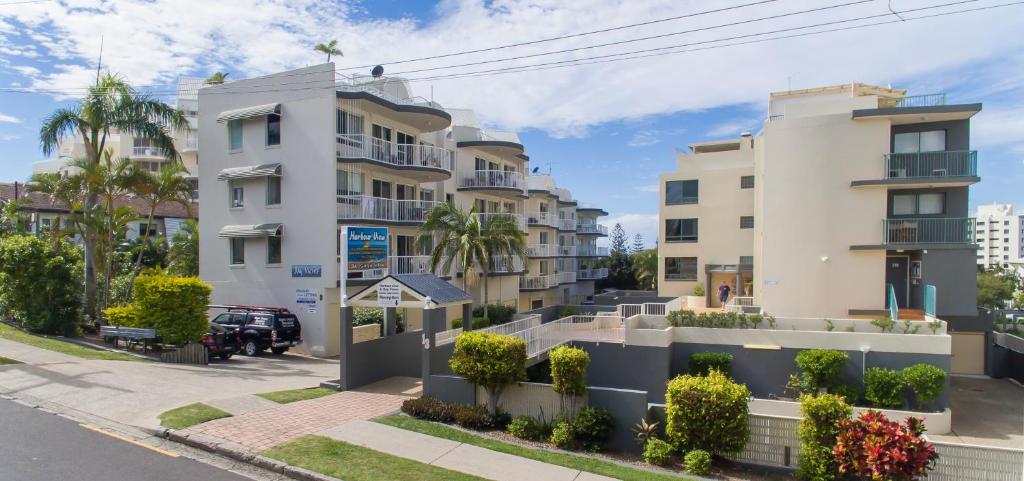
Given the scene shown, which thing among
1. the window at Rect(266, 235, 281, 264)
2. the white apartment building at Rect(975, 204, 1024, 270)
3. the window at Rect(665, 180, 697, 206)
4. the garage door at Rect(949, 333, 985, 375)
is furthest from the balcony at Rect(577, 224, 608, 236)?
the white apartment building at Rect(975, 204, 1024, 270)

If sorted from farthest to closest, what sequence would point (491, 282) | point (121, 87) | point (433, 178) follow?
point (491, 282)
point (433, 178)
point (121, 87)

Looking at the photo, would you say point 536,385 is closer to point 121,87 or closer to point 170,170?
point 170,170

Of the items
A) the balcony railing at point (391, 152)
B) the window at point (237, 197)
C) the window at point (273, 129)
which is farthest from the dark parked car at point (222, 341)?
the window at point (273, 129)

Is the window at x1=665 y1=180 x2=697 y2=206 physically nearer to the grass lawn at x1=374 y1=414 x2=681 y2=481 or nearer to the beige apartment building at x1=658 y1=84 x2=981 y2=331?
the beige apartment building at x1=658 y1=84 x2=981 y2=331

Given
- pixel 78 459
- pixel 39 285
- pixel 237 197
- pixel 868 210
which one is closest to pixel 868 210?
pixel 868 210

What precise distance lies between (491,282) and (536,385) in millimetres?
22578

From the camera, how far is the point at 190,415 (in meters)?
11.5

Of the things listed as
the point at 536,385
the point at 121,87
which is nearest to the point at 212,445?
the point at 536,385

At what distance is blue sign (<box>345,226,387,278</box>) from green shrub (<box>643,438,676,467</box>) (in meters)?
9.18

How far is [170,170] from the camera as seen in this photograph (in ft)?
83.6

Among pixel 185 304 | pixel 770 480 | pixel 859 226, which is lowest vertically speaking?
pixel 770 480

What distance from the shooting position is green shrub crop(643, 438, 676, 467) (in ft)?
38.3

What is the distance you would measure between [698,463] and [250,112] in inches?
951

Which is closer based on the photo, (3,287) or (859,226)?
(3,287)
